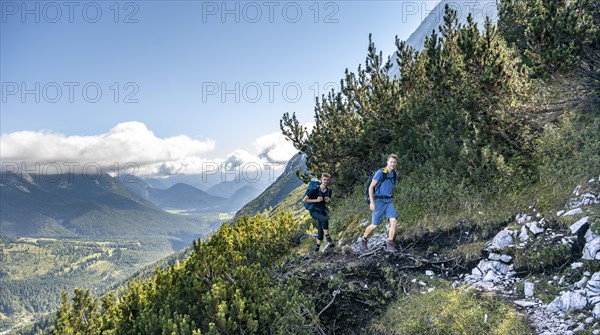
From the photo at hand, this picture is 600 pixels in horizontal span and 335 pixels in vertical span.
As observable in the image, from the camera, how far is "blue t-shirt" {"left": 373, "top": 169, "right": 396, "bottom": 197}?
9469 millimetres

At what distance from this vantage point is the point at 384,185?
9.52 metres

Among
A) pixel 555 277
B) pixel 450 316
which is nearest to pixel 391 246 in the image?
pixel 450 316

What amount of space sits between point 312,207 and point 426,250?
12.1 ft

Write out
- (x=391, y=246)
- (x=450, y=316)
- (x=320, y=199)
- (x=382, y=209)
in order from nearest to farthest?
(x=450, y=316) < (x=391, y=246) < (x=382, y=209) < (x=320, y=199)

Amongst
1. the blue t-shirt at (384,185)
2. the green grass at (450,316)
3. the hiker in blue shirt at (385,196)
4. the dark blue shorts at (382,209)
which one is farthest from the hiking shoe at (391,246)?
the green grass at (450,316)

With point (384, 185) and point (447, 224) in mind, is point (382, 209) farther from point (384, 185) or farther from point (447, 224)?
point (447, 224)

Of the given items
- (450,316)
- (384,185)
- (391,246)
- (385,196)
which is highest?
(384,185)

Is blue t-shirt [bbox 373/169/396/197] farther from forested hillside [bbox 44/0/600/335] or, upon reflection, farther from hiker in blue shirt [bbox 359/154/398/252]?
forested hillside [bbox 44/0/600/335]

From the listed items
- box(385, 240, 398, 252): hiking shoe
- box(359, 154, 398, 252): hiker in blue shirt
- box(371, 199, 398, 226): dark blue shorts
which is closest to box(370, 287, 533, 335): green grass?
box(385, 240, 398, 252): hiking shoe

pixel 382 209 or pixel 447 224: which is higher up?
pixel 382 209

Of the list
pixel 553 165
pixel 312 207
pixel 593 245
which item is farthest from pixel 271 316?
pixel 553 165

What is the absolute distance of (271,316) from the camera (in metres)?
7.51

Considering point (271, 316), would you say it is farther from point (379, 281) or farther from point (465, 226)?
point (465, 226)

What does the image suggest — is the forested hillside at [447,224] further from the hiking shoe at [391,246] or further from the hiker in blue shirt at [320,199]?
the hiker in blue shirt at [320,199]
